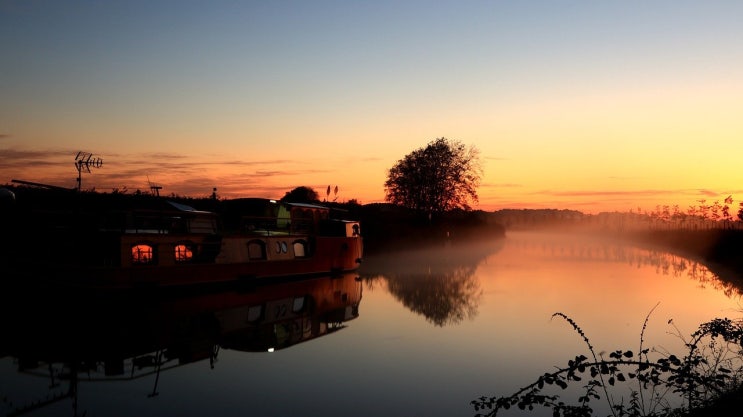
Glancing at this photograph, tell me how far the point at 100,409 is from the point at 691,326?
21.3 m

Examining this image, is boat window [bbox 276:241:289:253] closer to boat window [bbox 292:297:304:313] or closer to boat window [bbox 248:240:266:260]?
boat window [bbox 248:240:266:260]

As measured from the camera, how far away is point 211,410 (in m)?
11.5

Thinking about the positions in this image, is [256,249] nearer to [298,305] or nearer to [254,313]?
[298,305]

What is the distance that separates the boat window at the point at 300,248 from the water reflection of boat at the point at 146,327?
5.51 m

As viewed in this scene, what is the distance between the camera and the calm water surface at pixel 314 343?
12.4 metres

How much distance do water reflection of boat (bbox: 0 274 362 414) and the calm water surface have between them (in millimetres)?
72

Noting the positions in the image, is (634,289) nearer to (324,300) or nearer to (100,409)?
(324,300)

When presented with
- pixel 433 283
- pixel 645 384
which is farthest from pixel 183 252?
pixel 645 384

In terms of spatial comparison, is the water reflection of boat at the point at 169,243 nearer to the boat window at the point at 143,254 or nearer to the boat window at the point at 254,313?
the boat window at the point at 143,254

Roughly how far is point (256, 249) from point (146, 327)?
13.4m

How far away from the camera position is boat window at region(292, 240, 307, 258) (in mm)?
36906

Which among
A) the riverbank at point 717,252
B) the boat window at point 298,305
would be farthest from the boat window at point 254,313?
the riverbank at point 717,252

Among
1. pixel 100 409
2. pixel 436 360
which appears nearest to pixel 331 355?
pixel 436 360

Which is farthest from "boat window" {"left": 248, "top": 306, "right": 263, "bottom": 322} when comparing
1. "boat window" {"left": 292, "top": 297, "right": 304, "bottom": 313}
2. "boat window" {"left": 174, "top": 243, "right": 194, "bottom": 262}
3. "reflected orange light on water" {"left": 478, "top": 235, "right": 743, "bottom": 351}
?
"reflected orange light on water" {"left": 478, "top": 235, "right": 743, "bottom": 351}
